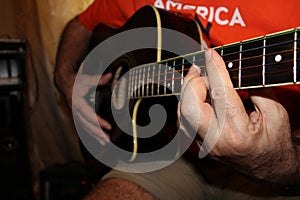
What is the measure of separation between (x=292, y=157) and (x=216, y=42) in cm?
34

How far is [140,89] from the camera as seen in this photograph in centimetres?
85

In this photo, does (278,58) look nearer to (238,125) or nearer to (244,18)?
(238,125)

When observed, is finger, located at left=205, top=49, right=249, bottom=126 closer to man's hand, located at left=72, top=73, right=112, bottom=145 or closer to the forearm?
man's hand, located at left=72, top=73, right=112, bottom=145

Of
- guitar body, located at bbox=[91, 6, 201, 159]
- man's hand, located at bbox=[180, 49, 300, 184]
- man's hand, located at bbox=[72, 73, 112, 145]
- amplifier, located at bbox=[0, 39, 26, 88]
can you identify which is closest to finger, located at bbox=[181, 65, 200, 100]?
man's hand, located at bbox=[180, 49, 300, 184]

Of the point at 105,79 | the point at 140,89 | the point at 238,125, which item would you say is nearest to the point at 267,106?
the point at 238,125

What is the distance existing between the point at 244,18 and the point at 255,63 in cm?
29

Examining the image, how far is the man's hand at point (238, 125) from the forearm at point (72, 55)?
74 centimetres

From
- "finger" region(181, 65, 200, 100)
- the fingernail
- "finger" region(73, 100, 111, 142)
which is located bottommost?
"finger" region(73, 100, 111, 142)

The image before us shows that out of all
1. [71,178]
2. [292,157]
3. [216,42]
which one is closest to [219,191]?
[292,157]

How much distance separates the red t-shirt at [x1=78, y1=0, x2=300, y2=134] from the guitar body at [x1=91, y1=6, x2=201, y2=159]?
0.16 ft

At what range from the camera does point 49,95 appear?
1852 millimetres

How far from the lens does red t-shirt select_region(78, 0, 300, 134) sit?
736 millimetres

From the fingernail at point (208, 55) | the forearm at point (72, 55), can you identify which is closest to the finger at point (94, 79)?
the forearm at point (72, 55)

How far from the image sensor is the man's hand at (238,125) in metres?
0.57
